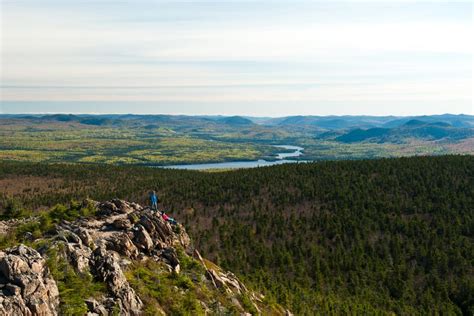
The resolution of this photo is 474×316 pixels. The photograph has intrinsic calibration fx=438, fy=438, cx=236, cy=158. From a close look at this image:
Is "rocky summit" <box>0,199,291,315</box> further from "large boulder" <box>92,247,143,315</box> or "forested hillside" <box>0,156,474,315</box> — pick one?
"forested hillside" <box>0,156,474,315</box>

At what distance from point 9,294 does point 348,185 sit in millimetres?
131340

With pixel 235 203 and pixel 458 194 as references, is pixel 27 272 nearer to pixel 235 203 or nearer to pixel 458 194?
pixel 235 203

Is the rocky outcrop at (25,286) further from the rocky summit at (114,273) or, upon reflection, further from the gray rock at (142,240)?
the gray rock at (142,240)

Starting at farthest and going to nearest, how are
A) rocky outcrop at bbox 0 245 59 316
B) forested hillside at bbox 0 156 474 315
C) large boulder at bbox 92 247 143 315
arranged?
forested hillside at bbox 0 156 474 315
large boulder at bbox 92 247 143 315
rocky outcrop at bbox 0 245 59 316

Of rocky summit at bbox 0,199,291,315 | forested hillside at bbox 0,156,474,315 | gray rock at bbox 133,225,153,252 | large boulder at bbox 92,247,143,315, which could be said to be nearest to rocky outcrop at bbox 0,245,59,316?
rocky summit at bbox 0,199,291,315

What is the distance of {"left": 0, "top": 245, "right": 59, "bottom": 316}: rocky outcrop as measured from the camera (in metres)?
29.2

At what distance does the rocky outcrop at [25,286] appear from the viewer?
95.9ft

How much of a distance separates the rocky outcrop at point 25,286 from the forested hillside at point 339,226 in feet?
139

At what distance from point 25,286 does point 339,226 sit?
98296 millimetres

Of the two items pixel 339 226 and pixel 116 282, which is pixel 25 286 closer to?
pixel 116 282

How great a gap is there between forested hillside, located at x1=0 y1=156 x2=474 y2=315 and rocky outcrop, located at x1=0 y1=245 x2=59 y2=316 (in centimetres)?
4226

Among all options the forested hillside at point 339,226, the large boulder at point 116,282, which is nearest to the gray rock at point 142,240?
the large boulder at point 116,282

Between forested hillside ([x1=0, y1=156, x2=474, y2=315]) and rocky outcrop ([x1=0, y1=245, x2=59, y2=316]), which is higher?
rocky outcrop ([x1=0, y1=245, x2=59, y2=316])

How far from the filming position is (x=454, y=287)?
304ft
